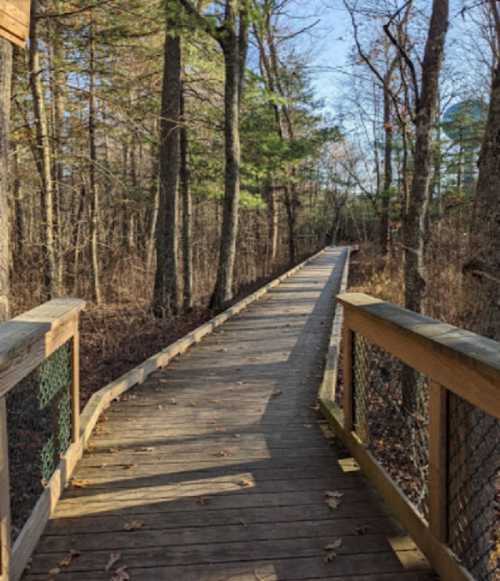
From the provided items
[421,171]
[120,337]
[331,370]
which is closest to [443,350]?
[331,370]

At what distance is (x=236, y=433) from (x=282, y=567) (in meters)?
1.75

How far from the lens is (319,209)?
46.8 metres

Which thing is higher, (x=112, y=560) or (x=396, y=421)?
(x=112, y=560)

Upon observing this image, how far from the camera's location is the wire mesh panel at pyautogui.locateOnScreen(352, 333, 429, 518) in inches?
138

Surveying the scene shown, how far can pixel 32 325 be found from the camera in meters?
2.40

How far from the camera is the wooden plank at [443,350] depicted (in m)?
1.76

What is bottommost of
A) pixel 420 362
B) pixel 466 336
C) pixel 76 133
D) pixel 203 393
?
pixel 203 393

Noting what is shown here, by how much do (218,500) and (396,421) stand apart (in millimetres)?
3665

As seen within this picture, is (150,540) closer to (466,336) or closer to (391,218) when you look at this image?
(466,336)

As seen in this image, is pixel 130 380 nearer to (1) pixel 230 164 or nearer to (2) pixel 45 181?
(2) pixel 45 181

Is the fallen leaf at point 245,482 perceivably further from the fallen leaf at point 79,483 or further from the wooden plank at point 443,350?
the wooden plank at point 443,350

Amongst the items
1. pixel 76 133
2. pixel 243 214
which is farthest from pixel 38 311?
pixel 243 214

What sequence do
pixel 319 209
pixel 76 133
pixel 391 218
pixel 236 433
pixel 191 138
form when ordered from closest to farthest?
1. pixel 236 433
2. pixel 76 133
3. pixel 191 138
4. pixel 391 218
5. pixel 319 209

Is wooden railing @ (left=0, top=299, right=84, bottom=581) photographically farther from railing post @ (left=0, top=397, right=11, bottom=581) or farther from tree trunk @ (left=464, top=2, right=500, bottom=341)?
tree trunk @ (left=464, top=2, right=500, bottom=341)
